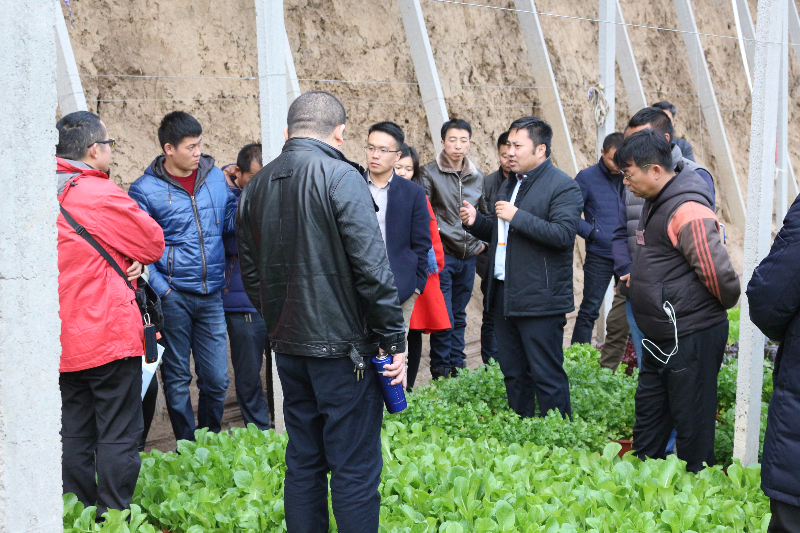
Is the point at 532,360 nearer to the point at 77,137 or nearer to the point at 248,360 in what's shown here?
the point at 248,360

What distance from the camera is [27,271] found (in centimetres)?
194

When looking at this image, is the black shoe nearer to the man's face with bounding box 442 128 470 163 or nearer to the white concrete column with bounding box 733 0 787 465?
the man's face with bounding box 442 128 470 163

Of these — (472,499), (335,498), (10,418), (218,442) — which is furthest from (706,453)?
(10,418)

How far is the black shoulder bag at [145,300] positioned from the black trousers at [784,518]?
2540 millimetres

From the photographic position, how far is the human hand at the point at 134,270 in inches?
139

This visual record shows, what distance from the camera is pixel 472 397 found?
5.13 metres

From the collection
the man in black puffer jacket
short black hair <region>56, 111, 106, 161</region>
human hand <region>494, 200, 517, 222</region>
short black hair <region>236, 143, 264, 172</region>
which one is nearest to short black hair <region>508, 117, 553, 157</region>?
the man in black puffer jacket

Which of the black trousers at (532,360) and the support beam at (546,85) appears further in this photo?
the support beam at (546,85)

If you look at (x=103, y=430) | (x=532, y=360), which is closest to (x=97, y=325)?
(x=103, y=430)

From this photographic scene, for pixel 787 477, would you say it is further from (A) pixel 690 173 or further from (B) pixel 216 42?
(B) pixel 216 42

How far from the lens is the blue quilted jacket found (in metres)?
4.41

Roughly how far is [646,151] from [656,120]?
1292mm

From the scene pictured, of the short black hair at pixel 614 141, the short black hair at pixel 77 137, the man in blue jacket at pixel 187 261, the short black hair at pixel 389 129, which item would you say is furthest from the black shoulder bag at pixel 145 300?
the short black hair at pixel 614 141

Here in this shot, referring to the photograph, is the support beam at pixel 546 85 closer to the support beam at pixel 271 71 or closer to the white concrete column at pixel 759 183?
the white concrete column at pixel 759 183
